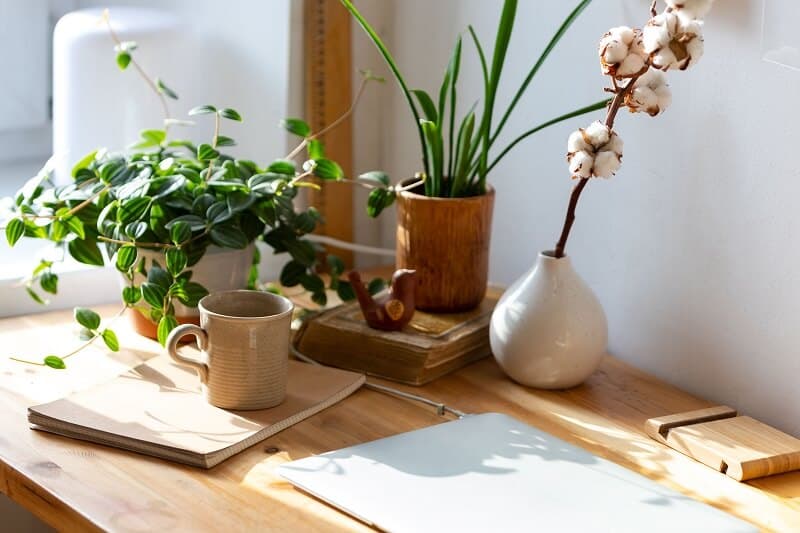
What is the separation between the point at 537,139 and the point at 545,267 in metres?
0.28

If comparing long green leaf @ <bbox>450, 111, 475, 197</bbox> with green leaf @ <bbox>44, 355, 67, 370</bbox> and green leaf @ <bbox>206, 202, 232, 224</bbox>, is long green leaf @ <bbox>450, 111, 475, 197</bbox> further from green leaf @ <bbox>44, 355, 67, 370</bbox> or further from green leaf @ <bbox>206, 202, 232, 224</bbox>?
green leaf @ <bbox>44, 355, 67, 370</bbox>

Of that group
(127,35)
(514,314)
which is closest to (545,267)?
(514,314)

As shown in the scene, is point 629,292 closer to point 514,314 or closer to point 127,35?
point 514,314

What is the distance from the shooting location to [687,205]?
1179mm

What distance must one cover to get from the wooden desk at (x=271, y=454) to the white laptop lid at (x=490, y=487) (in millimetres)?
27

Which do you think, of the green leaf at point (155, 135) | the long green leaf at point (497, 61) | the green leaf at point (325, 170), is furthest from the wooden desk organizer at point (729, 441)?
the green leaf at point (155, 135)

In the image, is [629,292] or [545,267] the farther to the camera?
[629,292]

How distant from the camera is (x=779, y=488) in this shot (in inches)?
38.8

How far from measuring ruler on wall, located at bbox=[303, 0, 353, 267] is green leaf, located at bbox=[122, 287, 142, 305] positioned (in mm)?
347

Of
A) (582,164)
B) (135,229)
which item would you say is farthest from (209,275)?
(582,164)

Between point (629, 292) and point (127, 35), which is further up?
point (127, 35)

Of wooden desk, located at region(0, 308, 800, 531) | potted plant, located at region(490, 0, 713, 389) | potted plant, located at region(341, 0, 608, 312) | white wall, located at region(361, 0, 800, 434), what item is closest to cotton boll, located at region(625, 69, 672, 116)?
potted plant, located at region(490, 0, 713, 389)

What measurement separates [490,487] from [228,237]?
420mm

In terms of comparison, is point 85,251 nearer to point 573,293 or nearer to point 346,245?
point 346,245
